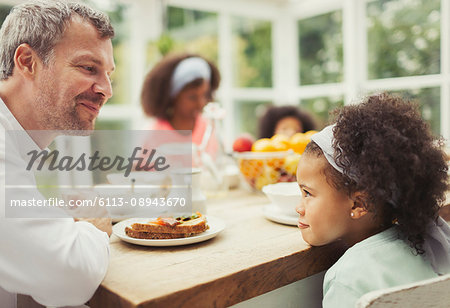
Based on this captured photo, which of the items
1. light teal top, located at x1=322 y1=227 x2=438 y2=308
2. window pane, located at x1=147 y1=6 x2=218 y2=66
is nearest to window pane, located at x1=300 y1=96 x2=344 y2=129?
window pane, located at x1=147 y1=6 x2=218 y2=66

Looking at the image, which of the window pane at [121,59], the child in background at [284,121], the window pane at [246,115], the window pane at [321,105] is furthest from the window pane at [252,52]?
the window pane at [121,59]

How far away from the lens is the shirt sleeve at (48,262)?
0.72 meters

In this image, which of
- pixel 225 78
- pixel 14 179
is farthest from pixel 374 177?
pixel 225 78

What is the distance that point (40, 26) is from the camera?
1016 mm

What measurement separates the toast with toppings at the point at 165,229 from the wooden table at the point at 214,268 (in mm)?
28

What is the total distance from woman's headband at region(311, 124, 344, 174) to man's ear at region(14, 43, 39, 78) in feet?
2.38

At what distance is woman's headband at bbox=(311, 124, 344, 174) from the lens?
2.86ft

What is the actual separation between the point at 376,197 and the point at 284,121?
2.21 meters

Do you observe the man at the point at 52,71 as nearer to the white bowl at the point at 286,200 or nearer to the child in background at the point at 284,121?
the white bowl at the point at 286,200

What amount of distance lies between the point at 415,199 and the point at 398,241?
0.33ft

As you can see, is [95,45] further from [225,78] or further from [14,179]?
[225,78]

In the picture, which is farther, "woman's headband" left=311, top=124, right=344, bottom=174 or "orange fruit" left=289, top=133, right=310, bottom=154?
"orange fruit" left=289, top=133, right=310, bottom=154

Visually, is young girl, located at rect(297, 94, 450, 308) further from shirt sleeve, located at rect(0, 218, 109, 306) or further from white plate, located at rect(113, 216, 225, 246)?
shirt sleeve, located at rect(0, 218, 109, 306)

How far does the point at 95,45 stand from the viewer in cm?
107
